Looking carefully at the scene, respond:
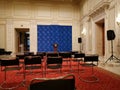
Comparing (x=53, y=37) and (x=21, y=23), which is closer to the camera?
(x=21, y=23)

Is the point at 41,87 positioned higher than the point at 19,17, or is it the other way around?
the point at 19,17

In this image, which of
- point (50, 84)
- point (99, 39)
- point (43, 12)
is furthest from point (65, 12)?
point (50, 84)

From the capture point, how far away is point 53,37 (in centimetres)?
1288

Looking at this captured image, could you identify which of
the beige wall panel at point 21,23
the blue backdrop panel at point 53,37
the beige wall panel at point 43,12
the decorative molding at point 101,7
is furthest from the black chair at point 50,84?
the beige wall panel at point 43,12

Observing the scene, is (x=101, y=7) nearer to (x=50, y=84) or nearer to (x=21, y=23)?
(x=21, y=23)

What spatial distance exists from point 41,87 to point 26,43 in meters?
19.1

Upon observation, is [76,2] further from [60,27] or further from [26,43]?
[26,43]

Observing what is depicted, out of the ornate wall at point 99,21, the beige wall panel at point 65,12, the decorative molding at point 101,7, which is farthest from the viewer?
the beige wall panel at point 65,12

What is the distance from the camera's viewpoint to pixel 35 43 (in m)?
12.7

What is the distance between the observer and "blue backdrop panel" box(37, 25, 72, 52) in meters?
12.8

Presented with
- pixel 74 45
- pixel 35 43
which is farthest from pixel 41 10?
pixel 74 45

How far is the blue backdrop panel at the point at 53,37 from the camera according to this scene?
12.8 metres

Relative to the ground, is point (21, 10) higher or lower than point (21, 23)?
higher

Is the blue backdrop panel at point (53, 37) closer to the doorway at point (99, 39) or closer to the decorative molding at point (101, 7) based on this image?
the doorway at point (99, 39)
